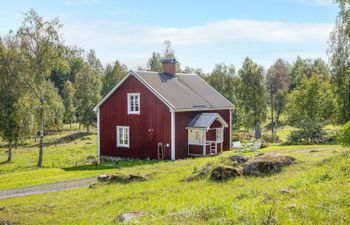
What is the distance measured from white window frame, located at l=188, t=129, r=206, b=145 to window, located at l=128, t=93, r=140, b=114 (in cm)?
453

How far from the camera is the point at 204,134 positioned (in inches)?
1231

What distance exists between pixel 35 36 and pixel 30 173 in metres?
12.4

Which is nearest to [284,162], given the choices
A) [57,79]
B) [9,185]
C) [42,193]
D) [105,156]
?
[42,193]

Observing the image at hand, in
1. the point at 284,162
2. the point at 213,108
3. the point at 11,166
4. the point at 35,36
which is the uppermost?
Answer: the point at 35,36

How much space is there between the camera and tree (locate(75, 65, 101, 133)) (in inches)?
2601

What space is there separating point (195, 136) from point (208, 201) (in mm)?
20933

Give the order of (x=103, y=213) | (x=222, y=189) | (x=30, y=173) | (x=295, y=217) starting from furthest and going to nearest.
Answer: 1. (x=30, y=173)
2. (x=222, y=189)
3. (x=103, y=213)
4. (x=295, y=217)

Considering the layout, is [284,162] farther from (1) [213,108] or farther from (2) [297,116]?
(2) [297,116]

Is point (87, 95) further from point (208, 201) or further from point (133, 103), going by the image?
point (208, 201)

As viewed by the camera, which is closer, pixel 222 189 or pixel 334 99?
pixel 222 189

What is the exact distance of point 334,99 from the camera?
41.9 m

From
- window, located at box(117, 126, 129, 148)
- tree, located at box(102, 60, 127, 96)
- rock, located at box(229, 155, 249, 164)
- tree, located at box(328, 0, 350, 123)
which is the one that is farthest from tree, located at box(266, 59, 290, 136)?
rock, located at box(229, 155, 249, 164)

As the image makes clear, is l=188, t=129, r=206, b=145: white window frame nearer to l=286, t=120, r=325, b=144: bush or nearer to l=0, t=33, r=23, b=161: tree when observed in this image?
l=286, t=120, r=325, b=144: bush

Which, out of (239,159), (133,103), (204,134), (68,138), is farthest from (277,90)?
(239,159)
